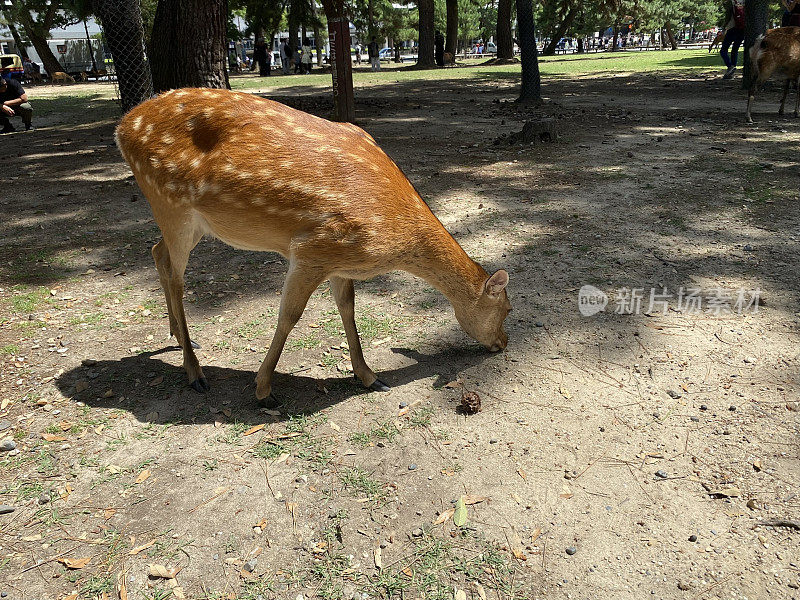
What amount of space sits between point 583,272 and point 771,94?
12.1 metres

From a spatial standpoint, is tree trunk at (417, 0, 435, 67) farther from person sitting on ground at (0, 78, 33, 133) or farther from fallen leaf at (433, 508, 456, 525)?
fallen leaf at (433, 508, 456, 525)

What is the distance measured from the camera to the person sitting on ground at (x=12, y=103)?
13.4 meters

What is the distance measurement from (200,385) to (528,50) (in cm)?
1174

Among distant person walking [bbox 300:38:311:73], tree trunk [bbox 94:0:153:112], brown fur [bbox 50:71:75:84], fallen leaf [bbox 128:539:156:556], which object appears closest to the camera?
fallen leaf [bbox 128:539:156:556]

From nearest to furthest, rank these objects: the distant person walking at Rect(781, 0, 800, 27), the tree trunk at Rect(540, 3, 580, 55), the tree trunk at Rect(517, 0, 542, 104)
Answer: the distant person walking at Rect(781, 0, 800, 27), the tree trunk at Rect(517, 0, 542, 104), the tree trunk at Rect(540, 3, 580, 55)

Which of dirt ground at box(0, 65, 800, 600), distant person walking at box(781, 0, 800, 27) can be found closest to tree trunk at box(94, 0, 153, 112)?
dirt ground at box(0, 65, 800, 600)

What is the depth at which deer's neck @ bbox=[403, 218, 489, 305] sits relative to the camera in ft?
11.5

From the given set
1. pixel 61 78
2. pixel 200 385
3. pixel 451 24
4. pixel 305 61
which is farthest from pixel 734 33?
pixel 61 78

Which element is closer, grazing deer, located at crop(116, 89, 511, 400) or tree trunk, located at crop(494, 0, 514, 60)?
grazing deer, located at crop(116, 89, 511, 400)

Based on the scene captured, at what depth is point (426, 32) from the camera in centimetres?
3059

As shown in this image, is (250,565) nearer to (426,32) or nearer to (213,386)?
(213,386)

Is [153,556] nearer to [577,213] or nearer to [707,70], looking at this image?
[577,213]

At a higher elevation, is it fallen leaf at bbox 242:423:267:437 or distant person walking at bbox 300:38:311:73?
distant person walking at bbox 300:38:311:73

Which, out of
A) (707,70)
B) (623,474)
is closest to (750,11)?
(707,70)
